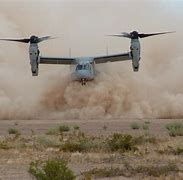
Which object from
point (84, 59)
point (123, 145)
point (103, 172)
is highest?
point (84, 59)

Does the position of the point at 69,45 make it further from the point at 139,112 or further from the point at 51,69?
the point at 139,112

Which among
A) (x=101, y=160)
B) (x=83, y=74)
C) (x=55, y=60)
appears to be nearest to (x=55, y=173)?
(x=101, y=160)

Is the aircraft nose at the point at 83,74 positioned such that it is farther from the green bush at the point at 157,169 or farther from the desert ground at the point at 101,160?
the green bush at the point at 157,169

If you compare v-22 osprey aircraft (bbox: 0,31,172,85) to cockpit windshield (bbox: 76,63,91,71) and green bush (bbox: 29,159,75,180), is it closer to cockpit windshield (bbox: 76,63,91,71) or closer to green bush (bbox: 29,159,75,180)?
cockpit windshield (bbox: 76,63,91,71)

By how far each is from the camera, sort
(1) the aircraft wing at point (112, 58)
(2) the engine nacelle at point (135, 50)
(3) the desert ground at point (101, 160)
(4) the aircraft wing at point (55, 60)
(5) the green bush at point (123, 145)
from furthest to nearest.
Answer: (4) the aircraft wing at point (55, 60)
(1) the aircraft wing at point (112, 58)
(2) the engine nacelle at point (135, 50)
(5) the green bush at point (123, 145)
(3) the desert ground at point (101, 160)

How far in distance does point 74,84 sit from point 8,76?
11.3 meters

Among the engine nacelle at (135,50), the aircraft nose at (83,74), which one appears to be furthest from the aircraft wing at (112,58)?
the engine nacelle at (135,50)

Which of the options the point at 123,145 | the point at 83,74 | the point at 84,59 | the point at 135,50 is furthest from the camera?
the point at 84,59

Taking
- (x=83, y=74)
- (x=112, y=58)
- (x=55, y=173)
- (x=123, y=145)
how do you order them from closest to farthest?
(x=55, y=173) → (x=123, y=145) → (x=83, y=74) → (x=112, y=58)

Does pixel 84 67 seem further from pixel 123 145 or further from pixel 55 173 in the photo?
pixel 55 173

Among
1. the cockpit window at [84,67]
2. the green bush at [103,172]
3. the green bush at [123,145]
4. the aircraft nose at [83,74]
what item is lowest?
the green bush at [103,172]

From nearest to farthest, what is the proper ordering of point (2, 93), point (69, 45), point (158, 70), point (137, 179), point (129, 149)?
point (137, 179) → point (129, 149) → point (2, 93) → point (158, 70) → point (69, 45)

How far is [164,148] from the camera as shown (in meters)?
25.0

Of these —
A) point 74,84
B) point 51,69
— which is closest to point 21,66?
point 51,69
